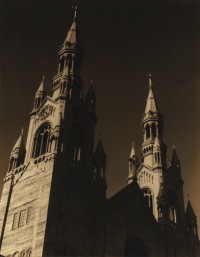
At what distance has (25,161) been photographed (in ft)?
132

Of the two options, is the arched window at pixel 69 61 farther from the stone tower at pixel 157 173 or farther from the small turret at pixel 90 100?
the stone tower at pixel 157 173

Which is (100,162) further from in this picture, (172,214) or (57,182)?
(172,214)

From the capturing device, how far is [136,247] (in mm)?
39594

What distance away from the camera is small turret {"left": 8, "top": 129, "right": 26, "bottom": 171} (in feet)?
133

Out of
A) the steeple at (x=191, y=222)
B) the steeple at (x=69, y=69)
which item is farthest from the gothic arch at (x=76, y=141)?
the steeple at (x=191, y=222)

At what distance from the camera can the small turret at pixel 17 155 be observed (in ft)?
133

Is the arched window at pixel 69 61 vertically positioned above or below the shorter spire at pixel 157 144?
above

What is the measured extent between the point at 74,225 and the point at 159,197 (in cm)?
1186

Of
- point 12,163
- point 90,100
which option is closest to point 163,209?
point 90,100

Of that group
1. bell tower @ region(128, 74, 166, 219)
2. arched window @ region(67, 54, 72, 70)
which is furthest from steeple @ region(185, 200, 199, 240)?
arched window @ region(67, 54, 72, 70)

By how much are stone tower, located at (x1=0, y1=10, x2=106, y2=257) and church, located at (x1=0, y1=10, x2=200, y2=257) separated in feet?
0.24

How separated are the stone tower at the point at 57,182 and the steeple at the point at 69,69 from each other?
0.11 m

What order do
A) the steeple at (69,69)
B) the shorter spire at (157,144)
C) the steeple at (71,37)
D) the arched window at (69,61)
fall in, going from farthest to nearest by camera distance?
the shorter spire at (157,144) < the steeple at (71,37) < the arched window at (69,61) < the steeple at (69,69)

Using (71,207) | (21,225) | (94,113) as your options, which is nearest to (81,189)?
(71,207)
